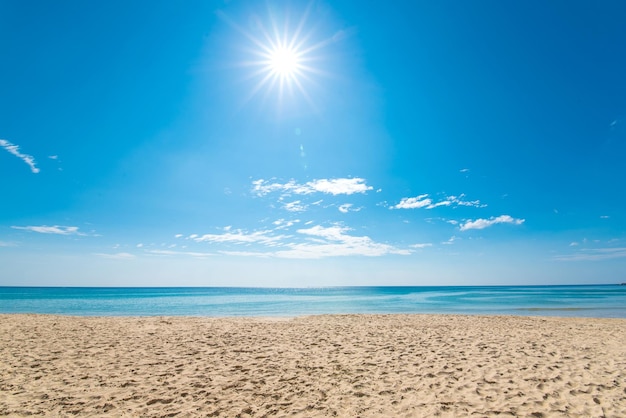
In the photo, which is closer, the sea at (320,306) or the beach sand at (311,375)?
the beach sand at (311,375)

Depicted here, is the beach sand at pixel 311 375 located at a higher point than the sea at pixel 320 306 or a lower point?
higher

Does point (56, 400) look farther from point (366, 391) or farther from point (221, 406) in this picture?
point (366, 391)

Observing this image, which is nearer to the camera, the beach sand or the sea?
the beach sand

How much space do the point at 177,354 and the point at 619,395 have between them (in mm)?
12081

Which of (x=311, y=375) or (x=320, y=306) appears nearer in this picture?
(x=311, y=375)

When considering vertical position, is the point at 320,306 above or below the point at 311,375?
below

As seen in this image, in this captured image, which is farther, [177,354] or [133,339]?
[133,339]

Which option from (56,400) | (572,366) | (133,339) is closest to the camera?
(56,400)

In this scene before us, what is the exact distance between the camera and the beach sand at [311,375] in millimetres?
6855

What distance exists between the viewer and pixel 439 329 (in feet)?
54.3

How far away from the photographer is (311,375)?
350 inches

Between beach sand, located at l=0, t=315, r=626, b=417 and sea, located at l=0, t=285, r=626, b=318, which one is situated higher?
beach sand, located at l=0, t=315, r=626, b=417

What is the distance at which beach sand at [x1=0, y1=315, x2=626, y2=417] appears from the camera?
6.86 metres

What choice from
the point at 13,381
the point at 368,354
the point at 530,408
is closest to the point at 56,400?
the point at 13,381
